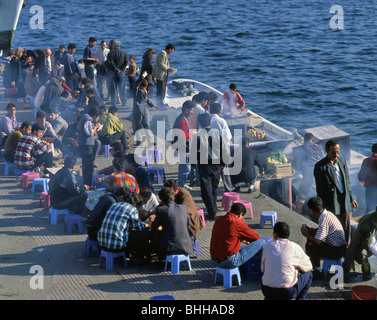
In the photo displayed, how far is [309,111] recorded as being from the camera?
3145cm

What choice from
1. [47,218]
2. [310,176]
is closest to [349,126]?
[310,176]

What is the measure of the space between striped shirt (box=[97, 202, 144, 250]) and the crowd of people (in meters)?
0.02

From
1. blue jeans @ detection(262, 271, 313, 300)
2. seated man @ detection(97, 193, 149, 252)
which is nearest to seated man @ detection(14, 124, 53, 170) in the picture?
seated man @ detection(97, 193, 149, 252)

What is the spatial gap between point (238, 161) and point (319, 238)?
428cm

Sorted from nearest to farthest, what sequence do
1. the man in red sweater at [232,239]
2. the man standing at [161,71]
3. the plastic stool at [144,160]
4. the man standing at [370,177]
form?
the man in red sweater at [232,239] < the man standing at [370,177] < the plastic stool at [144,160] < the man standing at [161,71]

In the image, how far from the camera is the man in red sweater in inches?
382

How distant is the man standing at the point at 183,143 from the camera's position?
44.9 ft

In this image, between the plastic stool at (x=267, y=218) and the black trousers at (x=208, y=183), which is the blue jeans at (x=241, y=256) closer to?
the plastic stool at (x=267, y=218)

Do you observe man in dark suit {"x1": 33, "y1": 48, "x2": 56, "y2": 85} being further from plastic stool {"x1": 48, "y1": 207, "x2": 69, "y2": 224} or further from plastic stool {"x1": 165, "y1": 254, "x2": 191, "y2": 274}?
plastic stool {"x1": 165, "y1": 254, "x2": 191, "y2": 274}

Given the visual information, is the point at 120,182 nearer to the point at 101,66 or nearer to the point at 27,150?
the point at 27,150

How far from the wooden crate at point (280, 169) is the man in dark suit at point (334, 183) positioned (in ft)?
14.0

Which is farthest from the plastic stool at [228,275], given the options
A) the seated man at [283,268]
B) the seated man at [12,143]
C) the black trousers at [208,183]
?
the seated man at [12,143]

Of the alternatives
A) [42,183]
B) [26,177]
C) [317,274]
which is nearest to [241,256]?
[317,274]
